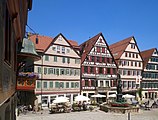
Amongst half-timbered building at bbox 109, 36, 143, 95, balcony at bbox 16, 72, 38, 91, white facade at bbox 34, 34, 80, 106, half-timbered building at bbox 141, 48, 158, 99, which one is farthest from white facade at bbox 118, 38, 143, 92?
balcony at bbox 16, 72, 38, 91

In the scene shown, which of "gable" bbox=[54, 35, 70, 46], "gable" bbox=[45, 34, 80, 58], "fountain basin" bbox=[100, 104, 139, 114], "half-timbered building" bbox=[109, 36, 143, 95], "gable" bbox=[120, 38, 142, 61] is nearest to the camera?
"fountain basin" bbox=[100, 104, 139, 114]

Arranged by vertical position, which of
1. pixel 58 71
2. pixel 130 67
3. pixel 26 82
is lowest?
pixel 26 82

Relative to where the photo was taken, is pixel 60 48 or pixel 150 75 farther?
pixel 150 75

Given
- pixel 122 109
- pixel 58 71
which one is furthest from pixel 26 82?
pixel 58 71

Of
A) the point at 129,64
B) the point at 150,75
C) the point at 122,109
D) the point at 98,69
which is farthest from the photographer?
the point at 150,75

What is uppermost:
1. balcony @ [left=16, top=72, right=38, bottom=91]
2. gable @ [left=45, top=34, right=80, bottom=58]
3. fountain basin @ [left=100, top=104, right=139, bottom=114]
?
gable @ [left=45, top=34, right=80, bottom=58]

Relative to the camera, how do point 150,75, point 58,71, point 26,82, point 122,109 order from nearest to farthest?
point 26,82
point 122,109
point 58,71
point 150,75

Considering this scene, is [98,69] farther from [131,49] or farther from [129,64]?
[131,49]

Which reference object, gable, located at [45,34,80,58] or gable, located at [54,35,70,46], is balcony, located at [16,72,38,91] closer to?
gable, located at [45,34,80,58]

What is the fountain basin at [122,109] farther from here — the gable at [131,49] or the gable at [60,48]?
the gable at [131,49]

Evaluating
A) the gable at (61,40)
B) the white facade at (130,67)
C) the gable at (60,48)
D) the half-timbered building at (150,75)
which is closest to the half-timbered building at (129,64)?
the white facade at (130,67)

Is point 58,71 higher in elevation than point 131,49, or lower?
lower

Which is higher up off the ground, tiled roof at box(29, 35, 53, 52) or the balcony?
tiled roof at box(29, 35, 53, 52)

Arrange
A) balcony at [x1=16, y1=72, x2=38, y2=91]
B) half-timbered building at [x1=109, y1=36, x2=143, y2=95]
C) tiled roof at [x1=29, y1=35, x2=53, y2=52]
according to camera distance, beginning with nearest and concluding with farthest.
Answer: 1. balcony at [x1=16, y1=72, x2=38, y2=91]
2. tiled roof at [x1=29, y1=35, x2=53, y2=52]
3. half-timbered building at [x1=109, y1=36, x2=143, y2=95]
